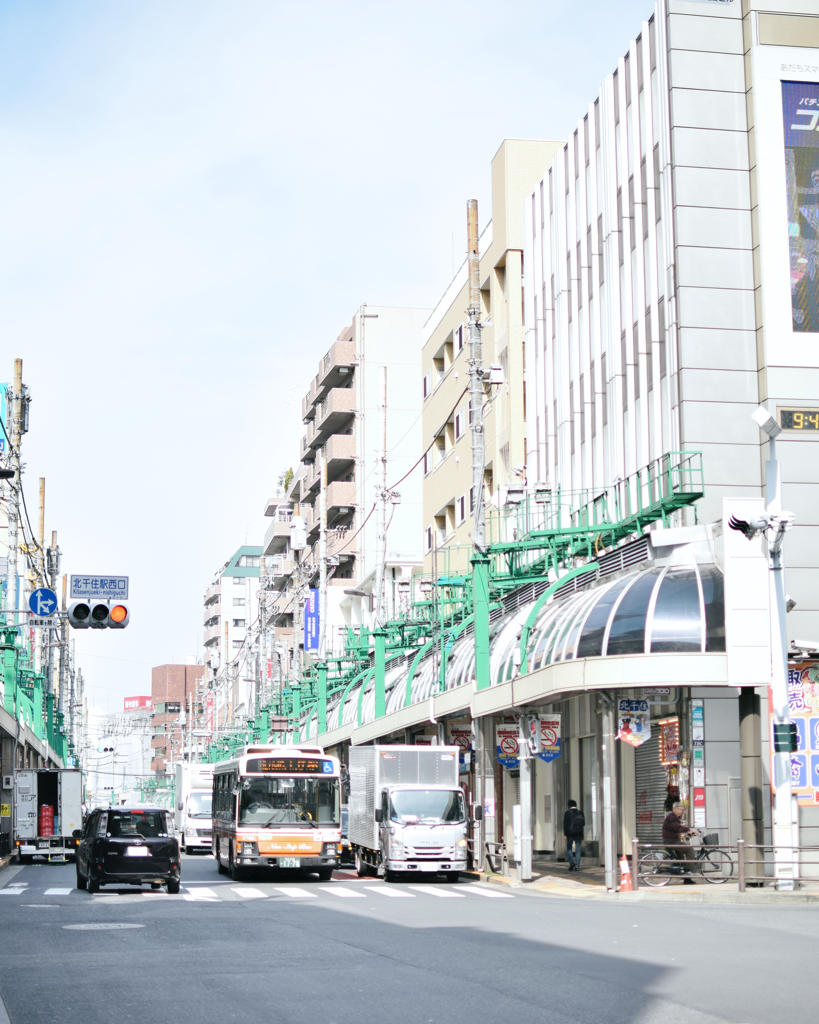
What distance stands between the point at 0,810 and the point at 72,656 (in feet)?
255

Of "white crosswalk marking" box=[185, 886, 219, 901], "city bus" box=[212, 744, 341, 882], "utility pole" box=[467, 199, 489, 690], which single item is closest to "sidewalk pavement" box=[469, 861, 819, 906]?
"city bus" box=[212, 744, 341, 882]

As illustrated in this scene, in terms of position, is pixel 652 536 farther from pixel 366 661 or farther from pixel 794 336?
Result: pixel 366 661

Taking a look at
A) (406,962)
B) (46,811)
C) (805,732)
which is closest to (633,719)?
(805,732)

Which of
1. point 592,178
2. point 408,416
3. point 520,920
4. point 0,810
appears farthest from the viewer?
point 408,416

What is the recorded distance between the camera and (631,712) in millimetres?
26844

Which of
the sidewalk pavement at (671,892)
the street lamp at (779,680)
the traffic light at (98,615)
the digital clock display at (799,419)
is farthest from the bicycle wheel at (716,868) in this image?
the traffic light at (98,615)

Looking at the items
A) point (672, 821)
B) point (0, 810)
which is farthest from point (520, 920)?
point (0, 810)

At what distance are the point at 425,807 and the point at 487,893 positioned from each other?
372 cm

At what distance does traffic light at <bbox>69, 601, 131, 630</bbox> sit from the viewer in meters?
26.9

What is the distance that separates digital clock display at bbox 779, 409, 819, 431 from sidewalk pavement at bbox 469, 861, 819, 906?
10757 mm

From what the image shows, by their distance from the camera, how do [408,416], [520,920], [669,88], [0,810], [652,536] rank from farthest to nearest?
[408,416], [0,810], [669,88], [652,536], [520,920]

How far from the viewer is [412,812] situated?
30609mm

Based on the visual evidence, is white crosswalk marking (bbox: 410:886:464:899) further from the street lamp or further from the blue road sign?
the blue road sign

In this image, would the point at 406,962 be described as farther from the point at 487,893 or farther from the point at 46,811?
the point at 46,811
